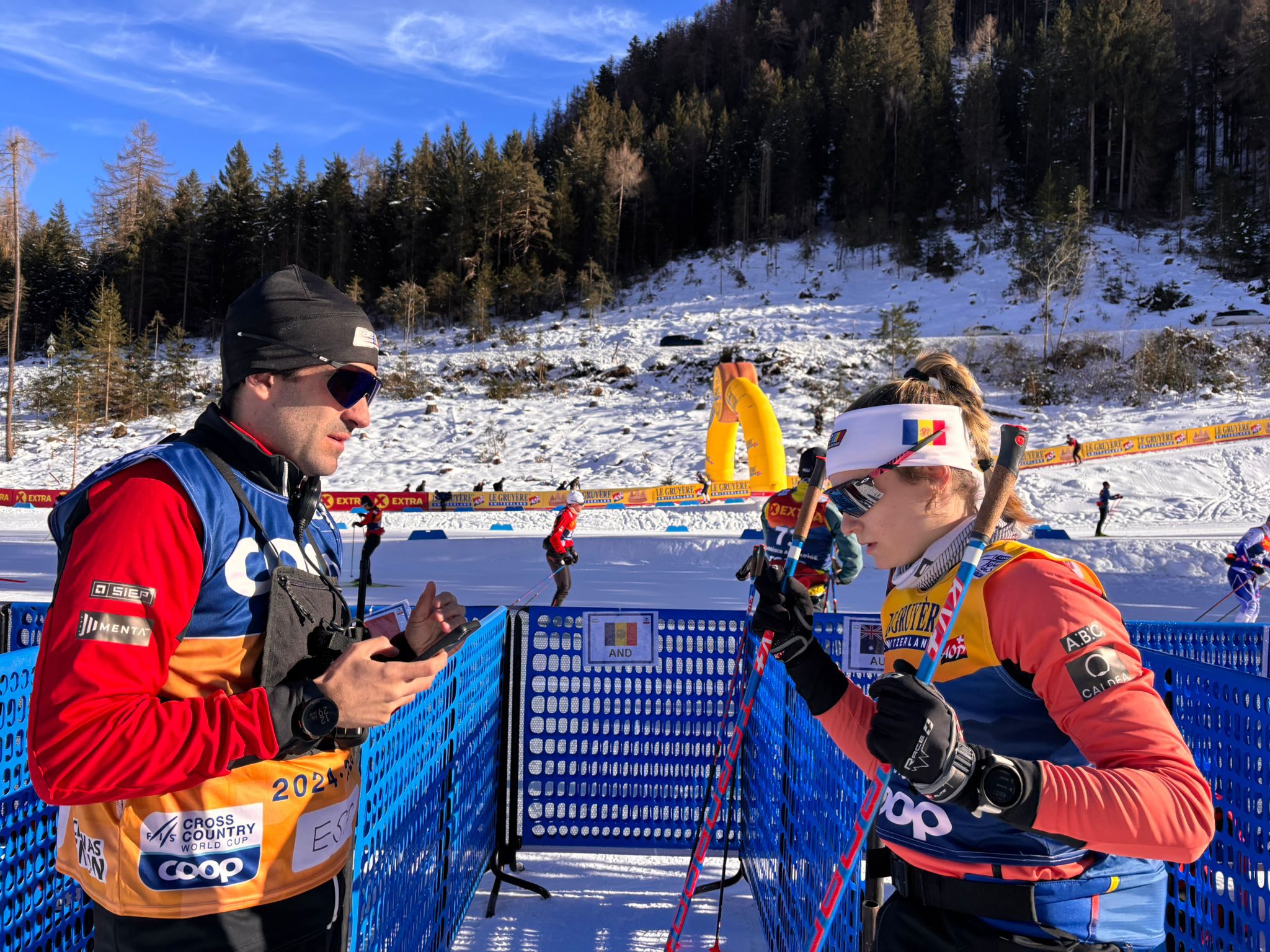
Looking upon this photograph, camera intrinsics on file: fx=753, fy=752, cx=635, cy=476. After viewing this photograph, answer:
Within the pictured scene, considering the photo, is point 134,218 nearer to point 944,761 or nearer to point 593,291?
point 593,291

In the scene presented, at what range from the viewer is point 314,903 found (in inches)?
69.9

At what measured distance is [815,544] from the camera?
246 inches

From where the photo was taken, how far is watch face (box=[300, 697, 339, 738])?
4.63 feet

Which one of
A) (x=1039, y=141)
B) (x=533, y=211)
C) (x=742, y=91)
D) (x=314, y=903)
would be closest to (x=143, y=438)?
(x=533, y=211)

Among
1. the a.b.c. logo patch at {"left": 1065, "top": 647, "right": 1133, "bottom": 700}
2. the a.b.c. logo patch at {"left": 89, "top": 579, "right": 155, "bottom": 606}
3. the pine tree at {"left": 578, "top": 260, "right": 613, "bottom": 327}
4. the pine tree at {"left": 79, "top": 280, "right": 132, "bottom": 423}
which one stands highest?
the pine tree at {"left": 578, "top": 260, "right": 613, "bottom": 327}

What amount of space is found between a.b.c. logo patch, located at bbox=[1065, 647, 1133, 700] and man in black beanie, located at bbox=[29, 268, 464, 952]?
1.22 meters

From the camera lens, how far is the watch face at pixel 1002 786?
4.14 ft

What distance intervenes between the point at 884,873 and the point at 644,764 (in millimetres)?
2683

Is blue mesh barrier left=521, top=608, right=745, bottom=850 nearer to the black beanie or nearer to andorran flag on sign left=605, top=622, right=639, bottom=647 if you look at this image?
andorran flag on sign left=605, top=622, right=639, bottom=647

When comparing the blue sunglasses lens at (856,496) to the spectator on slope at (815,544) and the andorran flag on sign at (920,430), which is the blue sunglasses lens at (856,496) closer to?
the andorran flag on sign at (920,430)

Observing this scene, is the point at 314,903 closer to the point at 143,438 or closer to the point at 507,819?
the point at 507,819

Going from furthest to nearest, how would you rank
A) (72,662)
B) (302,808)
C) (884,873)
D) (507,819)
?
1. (507,819)
2. (884,873)
3. (302,808)
4. (72,662)

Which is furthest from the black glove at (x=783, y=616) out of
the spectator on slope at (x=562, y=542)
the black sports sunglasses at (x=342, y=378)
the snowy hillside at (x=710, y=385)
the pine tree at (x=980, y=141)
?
the pine tree at (x=980, y=141)

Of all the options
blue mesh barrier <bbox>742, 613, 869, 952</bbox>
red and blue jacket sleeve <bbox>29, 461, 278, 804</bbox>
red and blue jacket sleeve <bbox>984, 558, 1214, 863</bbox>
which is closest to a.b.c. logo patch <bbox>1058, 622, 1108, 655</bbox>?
red and blue jacket sleeve <bbox>984, 558, 1214, 863</bbox>
